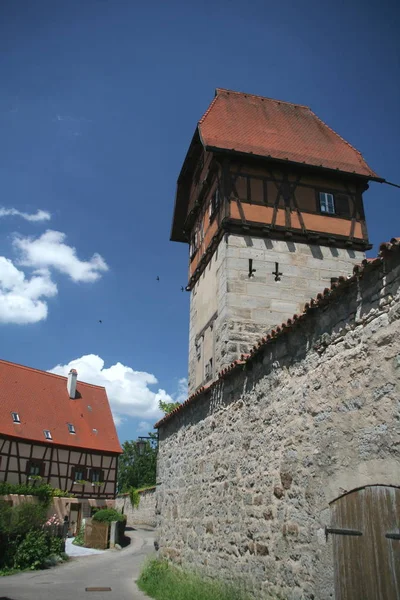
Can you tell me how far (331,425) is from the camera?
188 inches

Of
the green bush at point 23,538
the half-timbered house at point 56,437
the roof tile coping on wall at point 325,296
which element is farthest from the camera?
the half-timbered house at point 56,437

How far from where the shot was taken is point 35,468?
24938 millimetres

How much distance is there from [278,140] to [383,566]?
39.9ft

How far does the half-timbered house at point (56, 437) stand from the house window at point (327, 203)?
1932 cm

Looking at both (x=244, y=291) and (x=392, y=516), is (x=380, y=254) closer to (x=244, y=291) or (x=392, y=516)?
(x=392, y=516)

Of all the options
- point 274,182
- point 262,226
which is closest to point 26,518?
point 262,226

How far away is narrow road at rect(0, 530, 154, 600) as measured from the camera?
30.3ft

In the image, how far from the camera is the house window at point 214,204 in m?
13.3

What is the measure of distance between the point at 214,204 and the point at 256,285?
2809 millimetres

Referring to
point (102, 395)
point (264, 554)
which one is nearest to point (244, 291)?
point (264, 554)

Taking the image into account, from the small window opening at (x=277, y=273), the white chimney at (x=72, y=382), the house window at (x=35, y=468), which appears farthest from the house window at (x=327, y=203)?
the white chimney at (x=72, y=382)

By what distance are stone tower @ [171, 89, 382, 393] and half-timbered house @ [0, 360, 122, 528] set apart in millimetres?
14457

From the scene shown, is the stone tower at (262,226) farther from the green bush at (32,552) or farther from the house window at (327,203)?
the green bush at (32,552)

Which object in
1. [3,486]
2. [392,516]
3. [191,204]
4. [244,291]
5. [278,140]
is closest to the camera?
[392,516]
